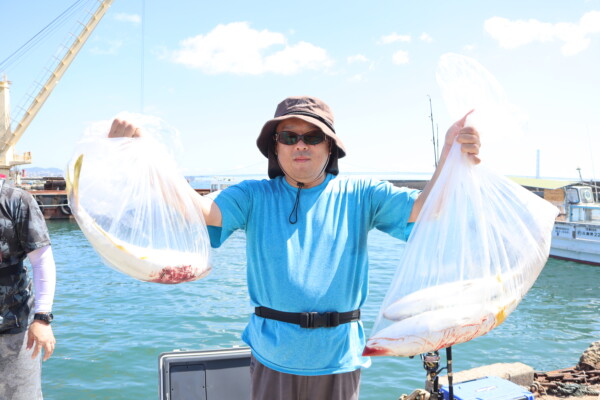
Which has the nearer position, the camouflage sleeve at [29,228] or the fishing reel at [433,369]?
the camouflage sleeve at [29,228]

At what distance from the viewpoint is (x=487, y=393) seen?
2934 mm

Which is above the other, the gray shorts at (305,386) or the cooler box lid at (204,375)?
the gray shorts at (305,386)

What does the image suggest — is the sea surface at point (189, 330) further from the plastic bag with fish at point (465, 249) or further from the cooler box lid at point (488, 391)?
the plastic bag with fish at point (465, 249)

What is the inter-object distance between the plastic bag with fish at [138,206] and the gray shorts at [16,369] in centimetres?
91

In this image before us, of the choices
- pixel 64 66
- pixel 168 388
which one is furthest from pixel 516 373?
pixel 64 66

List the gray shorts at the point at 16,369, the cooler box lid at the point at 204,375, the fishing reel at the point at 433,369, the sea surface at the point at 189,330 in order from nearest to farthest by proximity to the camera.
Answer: the gray shorts at the point at 16,369
the cooler box lid at the point at 204,375
the fishing reel at the point at 433,369
the sea surface at the point at 189,330

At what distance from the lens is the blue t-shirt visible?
163cm

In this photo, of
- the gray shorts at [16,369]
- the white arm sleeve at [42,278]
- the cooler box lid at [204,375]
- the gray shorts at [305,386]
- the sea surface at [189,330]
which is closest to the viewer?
the gray shorts at [305,386]

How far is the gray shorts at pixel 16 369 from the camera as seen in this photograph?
6.77 feet

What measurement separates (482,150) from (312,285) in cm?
74

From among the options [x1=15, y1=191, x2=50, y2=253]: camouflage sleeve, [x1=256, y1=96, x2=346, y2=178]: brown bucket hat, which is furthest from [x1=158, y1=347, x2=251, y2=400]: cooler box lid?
[x1=256, y1=96, x2=346, y2=178]: brown bucket hat

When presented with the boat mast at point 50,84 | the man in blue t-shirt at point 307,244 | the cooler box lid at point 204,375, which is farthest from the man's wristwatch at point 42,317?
the boat mast at point 50,84

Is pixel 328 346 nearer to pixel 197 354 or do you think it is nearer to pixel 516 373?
pixel 197 354

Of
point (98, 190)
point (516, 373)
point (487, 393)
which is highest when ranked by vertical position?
point (98, 190)
